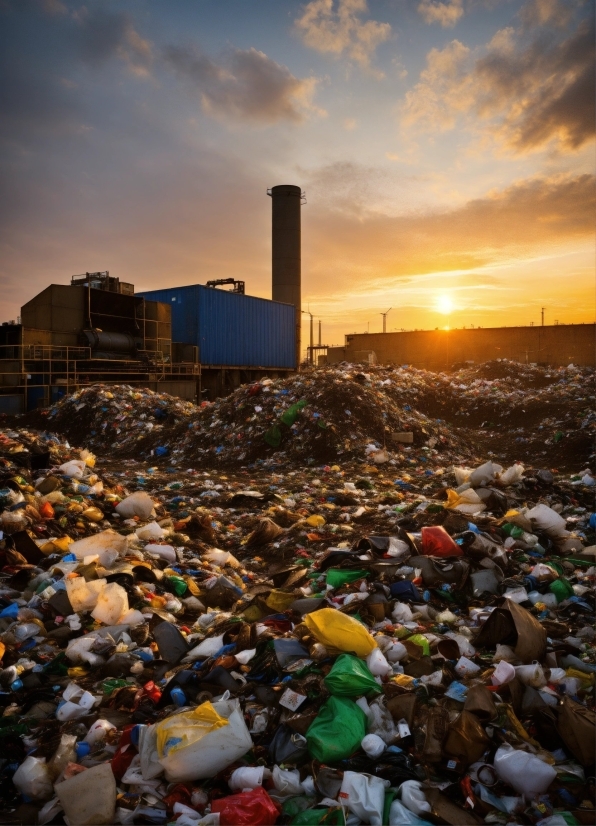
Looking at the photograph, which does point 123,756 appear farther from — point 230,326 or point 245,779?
point 230,326

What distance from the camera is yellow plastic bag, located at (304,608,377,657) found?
273 cm

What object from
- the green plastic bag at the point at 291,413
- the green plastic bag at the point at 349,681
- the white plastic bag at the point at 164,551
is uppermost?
the green plastic bag at the point at 291,413

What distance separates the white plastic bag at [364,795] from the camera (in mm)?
1958

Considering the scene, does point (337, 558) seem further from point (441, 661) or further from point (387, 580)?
point (441, 661)

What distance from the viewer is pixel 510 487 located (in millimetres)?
6332

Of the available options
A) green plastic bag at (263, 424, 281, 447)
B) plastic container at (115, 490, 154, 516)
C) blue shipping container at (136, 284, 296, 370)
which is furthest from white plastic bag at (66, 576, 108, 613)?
blue shipping container at (136, 284, 296, 370)

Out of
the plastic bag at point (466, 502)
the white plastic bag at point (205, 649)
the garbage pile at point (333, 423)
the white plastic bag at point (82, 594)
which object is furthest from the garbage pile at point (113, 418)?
the white plastic bag at point (205, 649)

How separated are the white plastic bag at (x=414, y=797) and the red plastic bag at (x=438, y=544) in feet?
7.73

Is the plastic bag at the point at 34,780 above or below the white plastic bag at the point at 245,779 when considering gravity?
below

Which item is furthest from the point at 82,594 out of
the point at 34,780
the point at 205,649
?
the point at 34,780

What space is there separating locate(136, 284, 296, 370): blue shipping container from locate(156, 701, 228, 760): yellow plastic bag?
59.6ft

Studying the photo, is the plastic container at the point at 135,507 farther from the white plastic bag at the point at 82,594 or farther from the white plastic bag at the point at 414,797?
the white plastic bag at the point at 414,797

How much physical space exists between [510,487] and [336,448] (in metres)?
4.11

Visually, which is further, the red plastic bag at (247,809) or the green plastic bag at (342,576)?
the green plastic bag at (342,576)
